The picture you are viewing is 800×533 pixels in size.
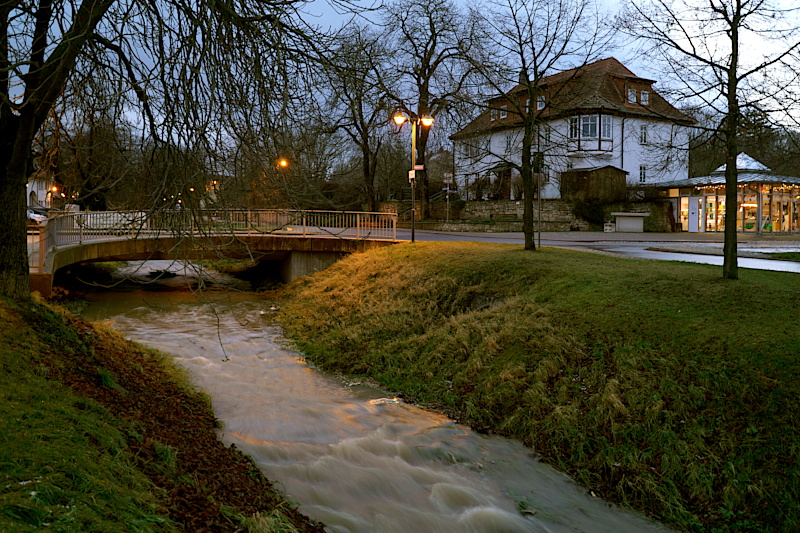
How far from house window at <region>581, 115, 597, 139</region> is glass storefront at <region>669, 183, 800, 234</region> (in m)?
7.78

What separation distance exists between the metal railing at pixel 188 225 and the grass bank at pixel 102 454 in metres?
1.64

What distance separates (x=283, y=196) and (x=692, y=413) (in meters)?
5.50

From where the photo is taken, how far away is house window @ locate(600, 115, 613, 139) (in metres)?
45.7

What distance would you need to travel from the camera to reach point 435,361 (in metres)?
11.3

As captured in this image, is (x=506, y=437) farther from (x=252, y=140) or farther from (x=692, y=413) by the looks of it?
(x=252, y=140)

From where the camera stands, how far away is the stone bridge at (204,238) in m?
5.85

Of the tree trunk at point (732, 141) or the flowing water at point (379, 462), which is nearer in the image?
the flowing water at point (379, 462)

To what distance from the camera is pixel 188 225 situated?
18.1ft

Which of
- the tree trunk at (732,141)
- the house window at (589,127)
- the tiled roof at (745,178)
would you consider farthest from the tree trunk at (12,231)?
the house window at (589,127)

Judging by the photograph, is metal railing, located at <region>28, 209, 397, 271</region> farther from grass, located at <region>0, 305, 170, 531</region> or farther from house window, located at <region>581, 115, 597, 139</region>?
house window, located at <region>581, 115, 597, 139</region>

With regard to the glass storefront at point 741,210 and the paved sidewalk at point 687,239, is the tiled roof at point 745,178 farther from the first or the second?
the paved sidewalk at point 687,239

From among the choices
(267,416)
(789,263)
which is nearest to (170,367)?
(267,416)

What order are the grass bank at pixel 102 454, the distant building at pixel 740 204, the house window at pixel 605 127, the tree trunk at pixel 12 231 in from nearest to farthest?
the grass bank at pixel 102 454 < the tree trunk at pixel 12 231 < the distant building at pixel 740 204 < the house window at pixel 605 127

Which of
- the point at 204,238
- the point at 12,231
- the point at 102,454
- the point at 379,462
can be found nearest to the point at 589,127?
the point at 379,462
